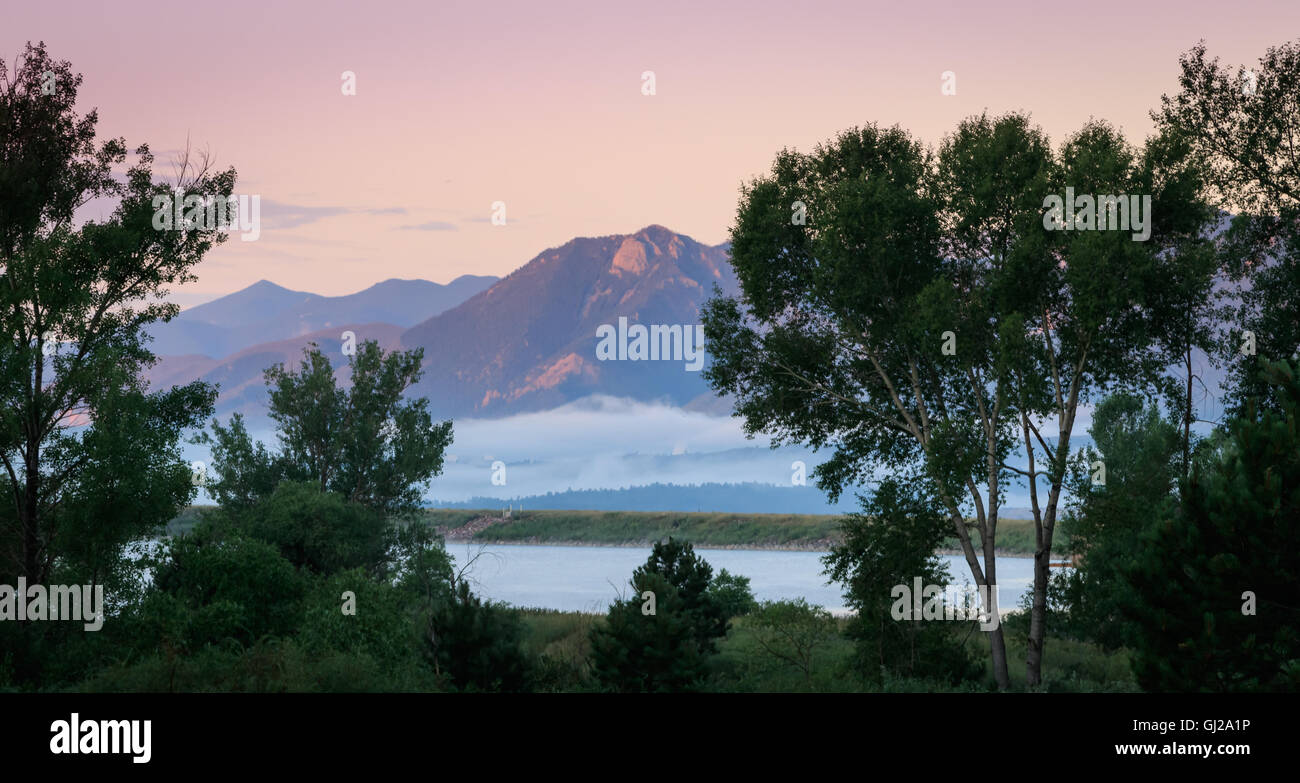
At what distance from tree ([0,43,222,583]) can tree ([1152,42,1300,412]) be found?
29041mm

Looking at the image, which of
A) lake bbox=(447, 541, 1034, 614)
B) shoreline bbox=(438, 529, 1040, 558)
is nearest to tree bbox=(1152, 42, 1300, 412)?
lake bbox=(447, 541, 1034, 614)

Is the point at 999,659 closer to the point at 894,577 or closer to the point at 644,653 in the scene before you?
the point at 894,577

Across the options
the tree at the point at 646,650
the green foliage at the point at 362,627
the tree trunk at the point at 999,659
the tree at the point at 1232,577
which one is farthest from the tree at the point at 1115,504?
the green foliage at the point at 362,627

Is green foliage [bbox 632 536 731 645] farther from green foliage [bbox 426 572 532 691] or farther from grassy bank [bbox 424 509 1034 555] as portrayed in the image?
grassy bank [bbox 424 509 1034 555]

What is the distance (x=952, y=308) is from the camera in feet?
95.4

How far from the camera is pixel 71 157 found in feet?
113

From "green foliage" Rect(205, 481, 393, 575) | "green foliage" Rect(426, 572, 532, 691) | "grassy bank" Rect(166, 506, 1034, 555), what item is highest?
"green foliage" Rect(205, 481, 393, 575)

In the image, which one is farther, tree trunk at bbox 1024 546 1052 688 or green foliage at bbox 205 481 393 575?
green foliage at bbox 205 481 393 575

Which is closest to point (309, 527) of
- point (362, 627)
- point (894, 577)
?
point (362, 627)

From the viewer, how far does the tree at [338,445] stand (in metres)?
57.7

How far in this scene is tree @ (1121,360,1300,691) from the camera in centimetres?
2022

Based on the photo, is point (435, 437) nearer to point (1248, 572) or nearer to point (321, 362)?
point (321, 362)
